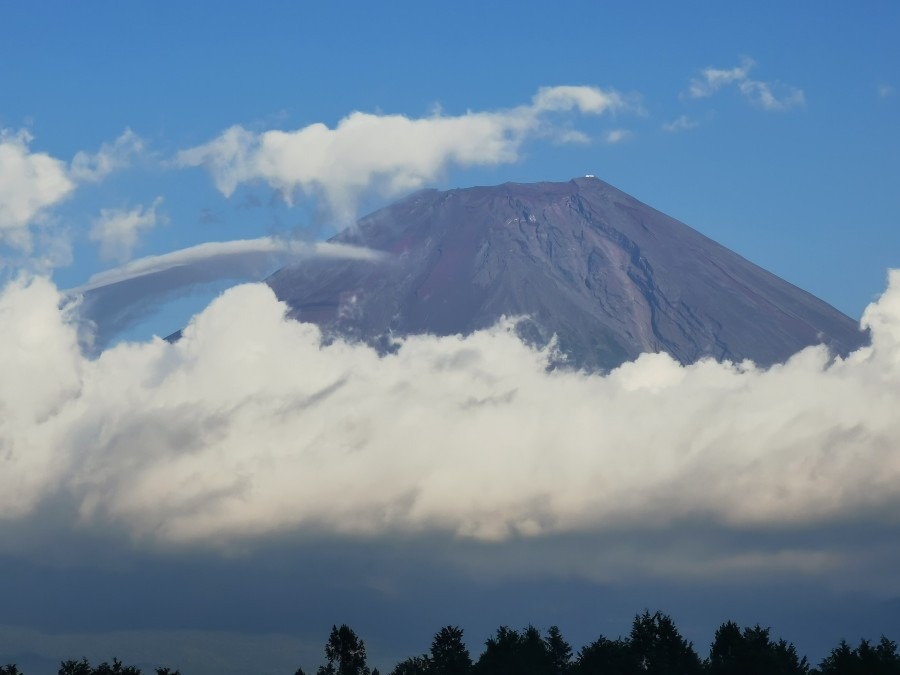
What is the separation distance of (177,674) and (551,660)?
39282 millimetres

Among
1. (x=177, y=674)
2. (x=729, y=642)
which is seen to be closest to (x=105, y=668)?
(x=177, y=674)

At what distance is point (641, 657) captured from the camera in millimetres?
143000

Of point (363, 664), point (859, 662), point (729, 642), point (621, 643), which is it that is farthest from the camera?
point (363, 664)

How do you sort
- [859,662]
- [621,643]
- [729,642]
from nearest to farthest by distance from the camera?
[859,662]
[729,642]
[621,643]

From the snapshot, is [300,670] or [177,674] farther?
[300,670]

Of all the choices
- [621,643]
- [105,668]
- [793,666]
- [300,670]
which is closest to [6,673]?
[105,668]

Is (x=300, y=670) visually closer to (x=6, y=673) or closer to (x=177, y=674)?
(x=177, y=674)

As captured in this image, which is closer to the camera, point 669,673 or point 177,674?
point 669,673

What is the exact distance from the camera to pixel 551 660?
16512 cm

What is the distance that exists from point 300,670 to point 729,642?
46634mm

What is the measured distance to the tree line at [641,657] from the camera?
126 metres

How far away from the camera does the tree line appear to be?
126 meters

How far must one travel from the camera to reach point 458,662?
14850 cm

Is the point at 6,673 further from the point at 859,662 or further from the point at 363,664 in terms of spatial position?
the point at 859,662
